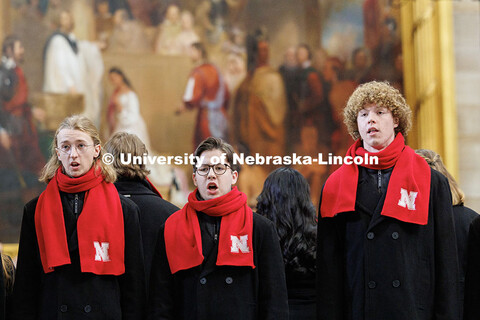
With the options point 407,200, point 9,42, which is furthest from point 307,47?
point 407,200

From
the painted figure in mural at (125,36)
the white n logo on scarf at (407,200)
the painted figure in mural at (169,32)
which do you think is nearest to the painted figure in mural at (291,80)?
the painted figure in mural at (169,32)

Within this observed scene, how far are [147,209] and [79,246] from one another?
849 millimetres

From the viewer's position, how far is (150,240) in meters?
4.16

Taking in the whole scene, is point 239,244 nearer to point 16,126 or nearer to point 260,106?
point 16,126

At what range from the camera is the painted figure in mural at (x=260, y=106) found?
9.77 metres

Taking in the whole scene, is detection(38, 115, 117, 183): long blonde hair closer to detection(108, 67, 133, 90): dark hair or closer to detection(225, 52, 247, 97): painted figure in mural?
detection(108, 67, 133, 90): dark hair

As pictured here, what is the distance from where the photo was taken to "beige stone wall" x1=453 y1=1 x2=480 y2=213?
9688 millimetres

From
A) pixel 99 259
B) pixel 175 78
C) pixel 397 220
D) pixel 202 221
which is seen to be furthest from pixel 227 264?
pixel 175 78

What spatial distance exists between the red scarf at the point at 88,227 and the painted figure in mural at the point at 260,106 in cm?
624

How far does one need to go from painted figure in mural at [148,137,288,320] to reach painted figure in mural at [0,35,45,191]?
6.11m

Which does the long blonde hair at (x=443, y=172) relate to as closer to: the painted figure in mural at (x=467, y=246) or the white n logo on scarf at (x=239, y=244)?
the painted figure in mural at (x=467, y=246)

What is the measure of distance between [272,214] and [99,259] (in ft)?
3.85

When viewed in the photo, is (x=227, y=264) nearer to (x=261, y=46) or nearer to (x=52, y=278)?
(x=52, y=278)

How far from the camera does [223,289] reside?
329 centimetres
